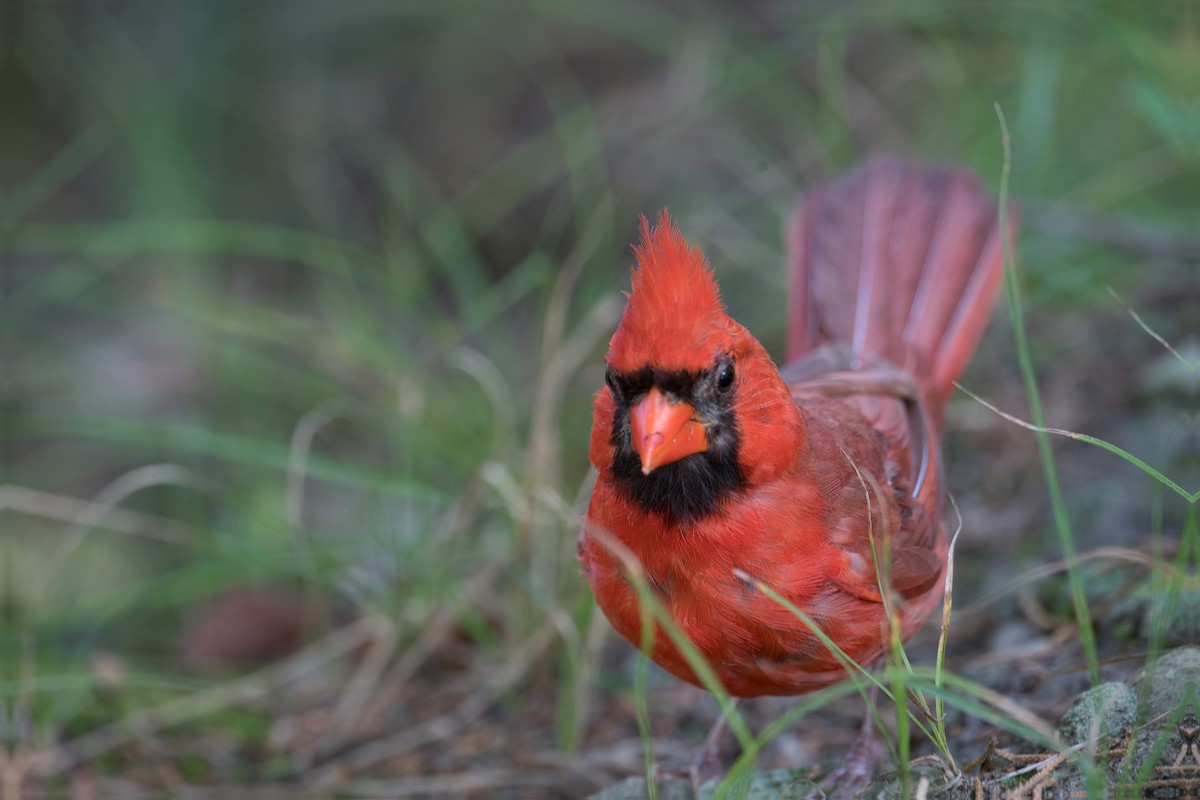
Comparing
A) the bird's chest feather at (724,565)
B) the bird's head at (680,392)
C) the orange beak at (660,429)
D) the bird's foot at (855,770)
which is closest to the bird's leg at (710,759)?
the bird's foot at (855,770)

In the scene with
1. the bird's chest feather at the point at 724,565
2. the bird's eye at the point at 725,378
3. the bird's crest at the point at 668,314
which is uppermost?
the bird's crest at the point at 668,314

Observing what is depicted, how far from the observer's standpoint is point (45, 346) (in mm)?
5234

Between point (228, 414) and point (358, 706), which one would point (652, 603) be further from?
point (228, 414)

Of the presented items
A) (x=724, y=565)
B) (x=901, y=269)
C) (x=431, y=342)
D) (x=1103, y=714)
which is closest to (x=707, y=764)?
(x=724, y=565)

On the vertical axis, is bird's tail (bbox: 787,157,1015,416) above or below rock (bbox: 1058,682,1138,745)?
above

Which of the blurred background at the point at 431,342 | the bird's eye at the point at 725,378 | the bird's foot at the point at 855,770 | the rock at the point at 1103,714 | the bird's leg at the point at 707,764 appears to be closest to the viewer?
the rock at the point at 1103,714

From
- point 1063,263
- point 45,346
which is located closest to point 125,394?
point 45,346

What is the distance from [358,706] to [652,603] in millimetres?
1680

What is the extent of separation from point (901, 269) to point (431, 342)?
64.6 inches

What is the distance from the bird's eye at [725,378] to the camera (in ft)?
7.19

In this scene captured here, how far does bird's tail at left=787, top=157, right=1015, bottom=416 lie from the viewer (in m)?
3.23

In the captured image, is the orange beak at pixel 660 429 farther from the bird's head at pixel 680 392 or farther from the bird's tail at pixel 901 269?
the bird's tail at pixel 901 269

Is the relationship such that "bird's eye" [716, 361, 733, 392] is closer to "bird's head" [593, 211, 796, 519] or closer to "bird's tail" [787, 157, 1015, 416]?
"bird's head" [593, 211, 796, 519]

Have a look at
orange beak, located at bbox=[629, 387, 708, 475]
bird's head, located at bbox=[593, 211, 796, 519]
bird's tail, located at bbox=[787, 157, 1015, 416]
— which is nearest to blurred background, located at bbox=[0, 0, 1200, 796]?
bird's tail, located at bbox=[787, 157, 1015, 416]
